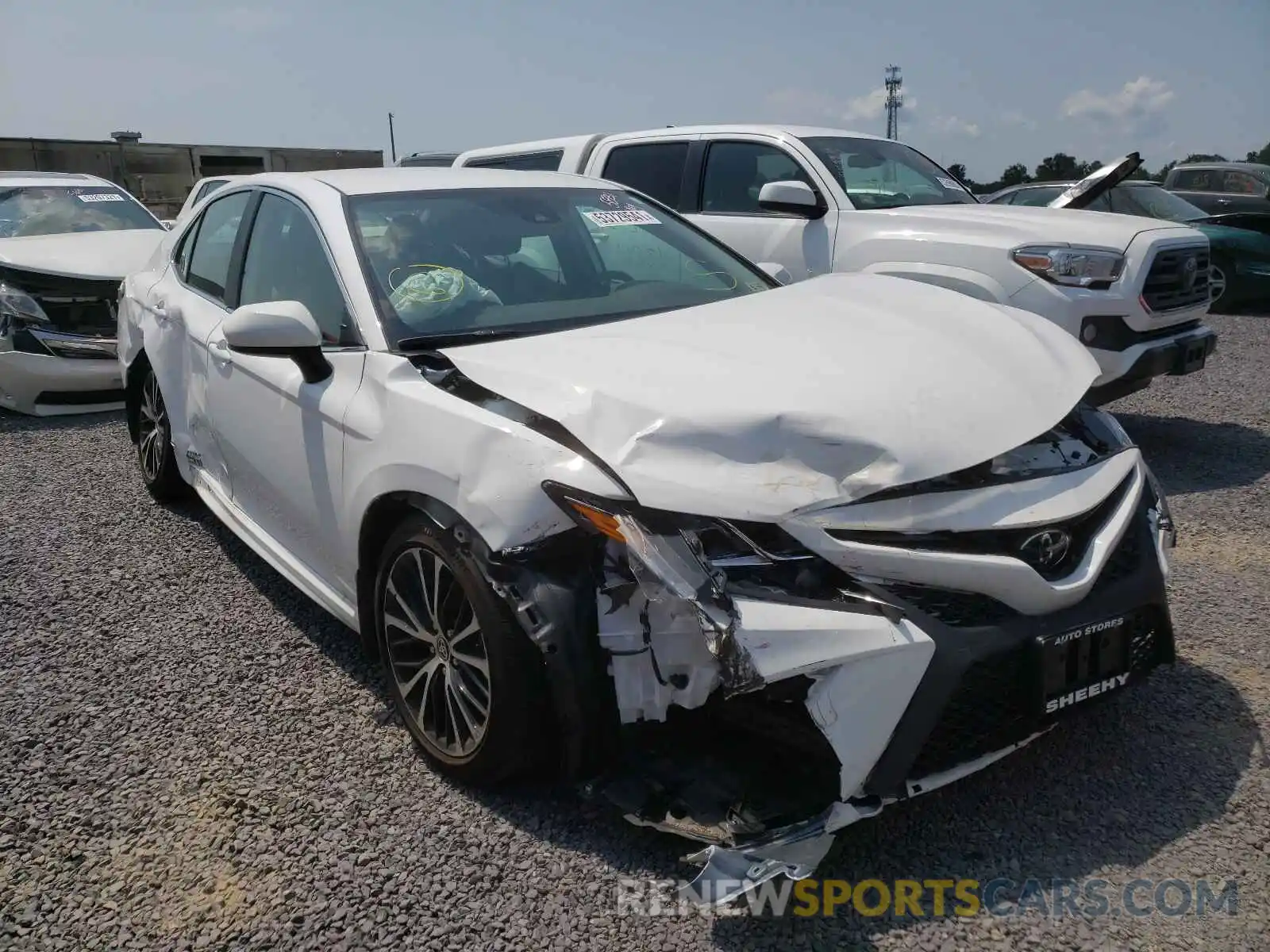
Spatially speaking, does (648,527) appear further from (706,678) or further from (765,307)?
(765,307)

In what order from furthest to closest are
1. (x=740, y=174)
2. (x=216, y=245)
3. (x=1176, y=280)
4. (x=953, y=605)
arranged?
(x=740, y=174)
(x=1176, y=280)
(x=216, y=245)
(x=953, y=605)

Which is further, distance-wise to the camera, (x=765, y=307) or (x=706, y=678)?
(x=765, y=307)

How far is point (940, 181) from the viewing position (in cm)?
685

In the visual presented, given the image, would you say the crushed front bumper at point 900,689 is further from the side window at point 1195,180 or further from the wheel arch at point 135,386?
the side window at point 1195,180

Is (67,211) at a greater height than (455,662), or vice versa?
(67,211)

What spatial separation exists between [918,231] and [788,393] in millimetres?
3827

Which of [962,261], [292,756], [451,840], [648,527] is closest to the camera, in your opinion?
[648,527]

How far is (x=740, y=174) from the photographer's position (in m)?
6.71

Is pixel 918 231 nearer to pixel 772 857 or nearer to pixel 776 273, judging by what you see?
pixel 776 273

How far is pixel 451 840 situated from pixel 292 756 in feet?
2.20

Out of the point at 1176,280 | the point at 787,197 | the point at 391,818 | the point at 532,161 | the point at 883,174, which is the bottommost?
the point at 391,818

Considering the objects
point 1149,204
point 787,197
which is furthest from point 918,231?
point 1149,204

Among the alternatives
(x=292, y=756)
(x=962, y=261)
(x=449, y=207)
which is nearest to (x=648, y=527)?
(x=292, y=756)

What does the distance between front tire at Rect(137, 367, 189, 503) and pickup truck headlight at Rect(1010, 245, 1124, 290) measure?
4.47 metres
